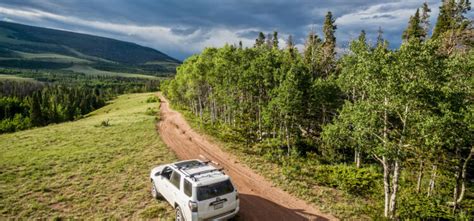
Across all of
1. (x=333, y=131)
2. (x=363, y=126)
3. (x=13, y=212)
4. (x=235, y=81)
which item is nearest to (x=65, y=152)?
(x=13, y=212)

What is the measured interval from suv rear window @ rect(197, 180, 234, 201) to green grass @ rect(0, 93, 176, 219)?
3.84m

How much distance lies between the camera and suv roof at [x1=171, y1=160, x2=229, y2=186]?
37.5ft

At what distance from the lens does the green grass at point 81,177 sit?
14.3 m

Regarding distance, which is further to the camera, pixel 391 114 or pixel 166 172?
pixel 391 114

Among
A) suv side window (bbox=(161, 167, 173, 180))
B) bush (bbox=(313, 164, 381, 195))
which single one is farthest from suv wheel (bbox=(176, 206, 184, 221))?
bush (bbox=(313, 164, 381, 195))

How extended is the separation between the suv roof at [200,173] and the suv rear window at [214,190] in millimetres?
188

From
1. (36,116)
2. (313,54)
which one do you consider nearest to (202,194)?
(313,54)

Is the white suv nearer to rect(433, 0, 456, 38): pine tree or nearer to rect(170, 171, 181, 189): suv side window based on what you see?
rect(170, 171, 181, 189): suv side window

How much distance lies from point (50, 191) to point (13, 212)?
8.68ft

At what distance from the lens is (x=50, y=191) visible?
16609 millimetres

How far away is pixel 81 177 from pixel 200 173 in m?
12.1

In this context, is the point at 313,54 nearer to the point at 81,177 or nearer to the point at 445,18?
the point at 445,18

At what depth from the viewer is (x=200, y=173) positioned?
12.2 metres

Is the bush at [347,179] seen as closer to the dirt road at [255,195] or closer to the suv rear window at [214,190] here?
the dirt road at [255,195]
